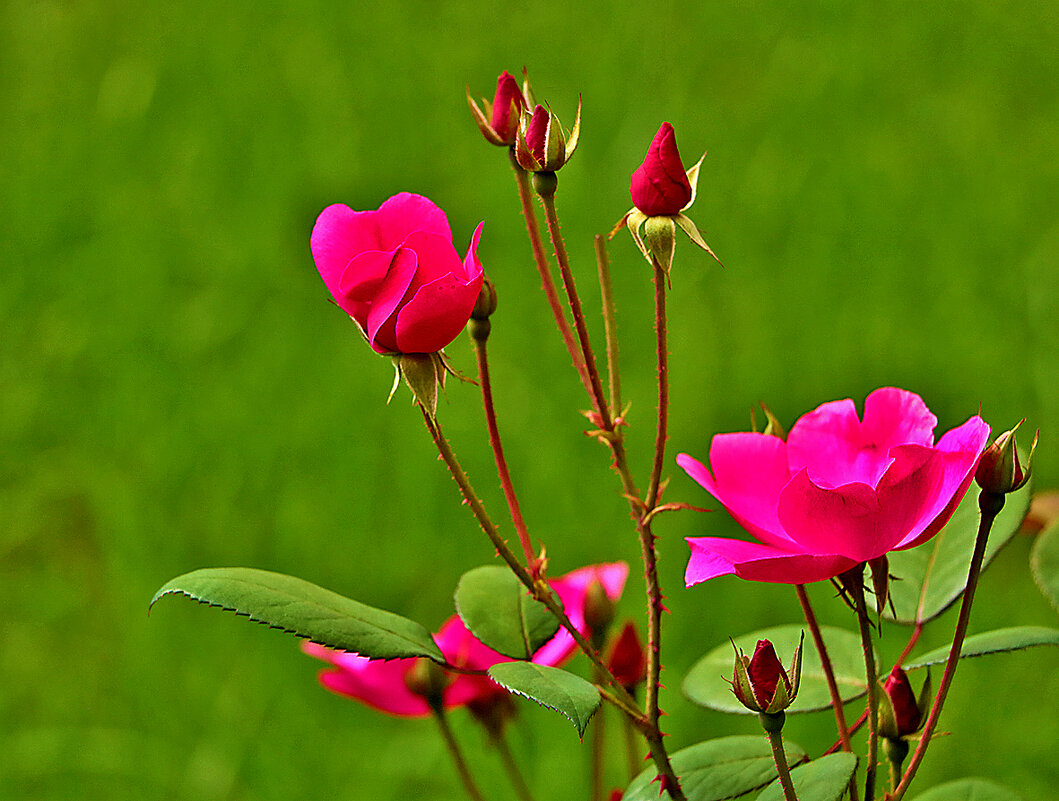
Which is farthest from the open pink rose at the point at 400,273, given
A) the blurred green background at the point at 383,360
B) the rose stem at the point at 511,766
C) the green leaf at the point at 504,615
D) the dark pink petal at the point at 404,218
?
the blurred green background at the point at 383,360

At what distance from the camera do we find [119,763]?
1037mm

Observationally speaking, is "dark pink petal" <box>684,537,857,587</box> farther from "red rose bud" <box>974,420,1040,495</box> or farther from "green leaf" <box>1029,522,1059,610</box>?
"green leaf" <box>1029,522,1059,610</box>

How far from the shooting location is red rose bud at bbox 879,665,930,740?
0.37m

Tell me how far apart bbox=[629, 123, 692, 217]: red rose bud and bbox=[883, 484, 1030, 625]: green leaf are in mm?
161

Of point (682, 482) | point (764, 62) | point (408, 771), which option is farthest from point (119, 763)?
point (764, 62)

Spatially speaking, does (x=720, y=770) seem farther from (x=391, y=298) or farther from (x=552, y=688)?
(x=391, y=298)

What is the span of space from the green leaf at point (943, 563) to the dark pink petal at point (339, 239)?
0.70 ft

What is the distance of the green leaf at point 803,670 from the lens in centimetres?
45

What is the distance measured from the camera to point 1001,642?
1.30ft

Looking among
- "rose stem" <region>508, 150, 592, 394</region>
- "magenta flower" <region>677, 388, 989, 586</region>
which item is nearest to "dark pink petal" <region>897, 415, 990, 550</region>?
"magenta flower" <region>677, 388, 989, 586</region>

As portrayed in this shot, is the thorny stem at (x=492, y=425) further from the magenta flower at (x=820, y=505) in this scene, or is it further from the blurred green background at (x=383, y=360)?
the blurred green background at (x=383, y=360)

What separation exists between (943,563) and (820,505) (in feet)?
0.51

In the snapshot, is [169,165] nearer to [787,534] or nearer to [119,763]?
[119,763]

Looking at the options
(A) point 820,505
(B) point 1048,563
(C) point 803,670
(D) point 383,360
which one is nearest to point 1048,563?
(B) point 1048,563
